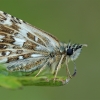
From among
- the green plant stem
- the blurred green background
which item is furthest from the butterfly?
the blurred green background

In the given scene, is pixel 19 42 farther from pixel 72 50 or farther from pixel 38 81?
pixel 38 81

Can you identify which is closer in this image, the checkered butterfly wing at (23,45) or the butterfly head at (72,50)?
the checkered butterfly wing at (23,45)

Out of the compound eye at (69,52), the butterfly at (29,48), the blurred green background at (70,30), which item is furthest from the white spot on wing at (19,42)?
the blurred green background at (70,30)

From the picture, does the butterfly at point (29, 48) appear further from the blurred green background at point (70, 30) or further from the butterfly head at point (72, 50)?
the blurred green background at point (70, 30)

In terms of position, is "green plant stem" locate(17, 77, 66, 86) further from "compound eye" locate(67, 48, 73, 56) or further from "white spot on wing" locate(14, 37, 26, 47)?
"compound eye" locate(67, 48, 73, 56)

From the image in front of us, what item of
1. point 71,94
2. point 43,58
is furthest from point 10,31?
point 71,94

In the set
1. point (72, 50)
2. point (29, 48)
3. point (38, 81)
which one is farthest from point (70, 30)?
point (38, 81)

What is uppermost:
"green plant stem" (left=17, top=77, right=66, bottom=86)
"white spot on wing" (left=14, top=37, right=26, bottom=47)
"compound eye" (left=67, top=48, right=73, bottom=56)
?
"white spot on wing" (left=14, top=37, right=26, bottom=47)

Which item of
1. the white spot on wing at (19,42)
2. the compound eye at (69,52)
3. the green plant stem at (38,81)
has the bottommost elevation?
the green plant stem at (38,81)
